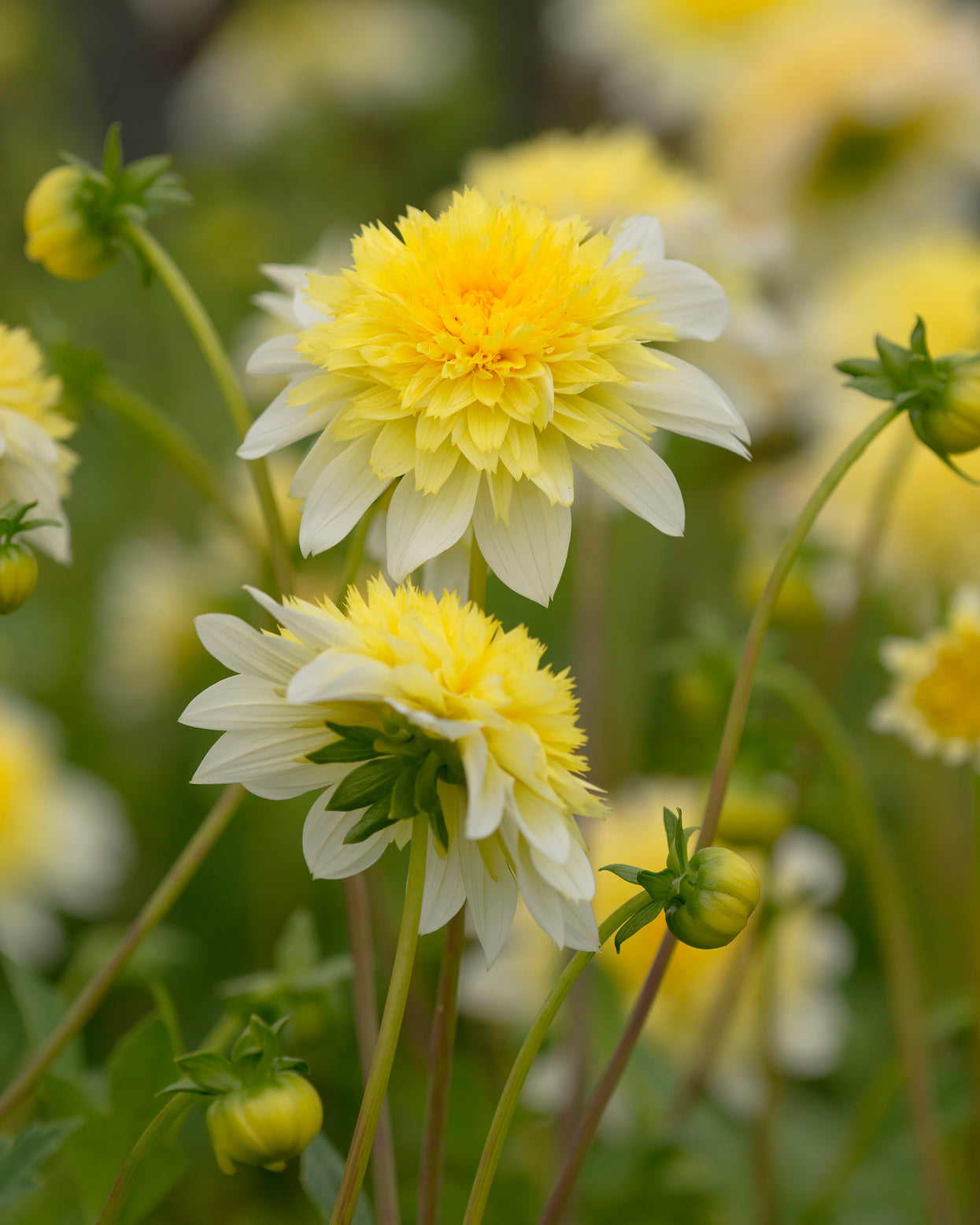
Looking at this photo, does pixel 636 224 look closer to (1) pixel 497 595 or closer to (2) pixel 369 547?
(2) pixel 369 547

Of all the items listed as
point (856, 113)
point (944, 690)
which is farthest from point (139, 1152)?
point (856, 113)

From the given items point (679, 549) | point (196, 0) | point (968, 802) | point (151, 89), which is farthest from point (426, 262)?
point (151, 89)

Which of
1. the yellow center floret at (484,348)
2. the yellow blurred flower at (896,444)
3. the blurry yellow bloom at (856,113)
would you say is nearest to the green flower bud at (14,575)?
the yellow center floret at (484,348)

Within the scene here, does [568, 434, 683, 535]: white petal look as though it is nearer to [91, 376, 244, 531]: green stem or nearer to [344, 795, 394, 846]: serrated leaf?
[344, 795, 394, 846]: serrated leaf

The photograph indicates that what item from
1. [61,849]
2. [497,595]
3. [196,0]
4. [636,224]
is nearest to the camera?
[636,224]

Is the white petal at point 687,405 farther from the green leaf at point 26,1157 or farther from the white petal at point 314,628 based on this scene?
the green leaf at point 26,1157

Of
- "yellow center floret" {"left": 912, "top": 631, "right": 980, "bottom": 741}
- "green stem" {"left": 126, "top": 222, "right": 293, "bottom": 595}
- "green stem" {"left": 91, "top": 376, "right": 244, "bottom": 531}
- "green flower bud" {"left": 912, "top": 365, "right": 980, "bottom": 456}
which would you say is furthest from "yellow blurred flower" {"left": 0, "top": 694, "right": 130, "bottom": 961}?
"green flower bud" {"left": 912, "top": 365, "right": 980, "bottom": 456}
